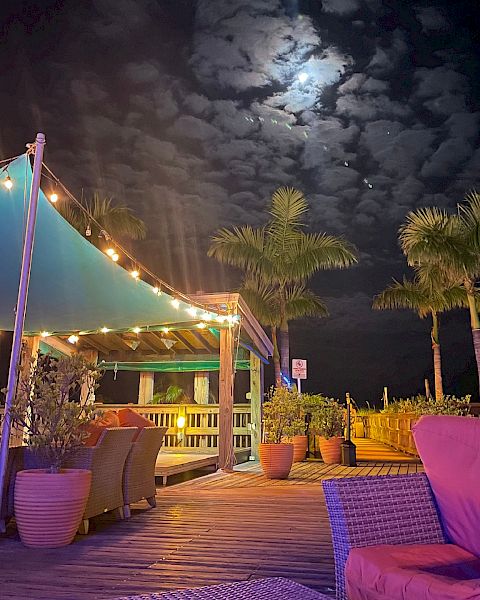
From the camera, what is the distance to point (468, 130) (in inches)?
883

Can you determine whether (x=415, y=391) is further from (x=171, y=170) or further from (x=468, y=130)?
(x=171, y=170)

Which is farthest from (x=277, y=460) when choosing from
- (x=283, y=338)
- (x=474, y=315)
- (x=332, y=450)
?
(x=474, y=315)

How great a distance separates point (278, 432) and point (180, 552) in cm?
484

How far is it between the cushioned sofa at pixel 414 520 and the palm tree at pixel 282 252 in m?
11.5

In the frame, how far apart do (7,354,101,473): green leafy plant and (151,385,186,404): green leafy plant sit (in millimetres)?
8180

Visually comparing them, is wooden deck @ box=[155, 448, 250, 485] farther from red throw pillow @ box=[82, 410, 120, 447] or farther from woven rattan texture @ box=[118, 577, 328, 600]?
woven rattan texture @ box=[118, 577, 328, 600]

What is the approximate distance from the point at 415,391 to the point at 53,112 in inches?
1010

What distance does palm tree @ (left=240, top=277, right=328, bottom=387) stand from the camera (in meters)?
14.7

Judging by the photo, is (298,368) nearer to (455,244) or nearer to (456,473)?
(455,244)

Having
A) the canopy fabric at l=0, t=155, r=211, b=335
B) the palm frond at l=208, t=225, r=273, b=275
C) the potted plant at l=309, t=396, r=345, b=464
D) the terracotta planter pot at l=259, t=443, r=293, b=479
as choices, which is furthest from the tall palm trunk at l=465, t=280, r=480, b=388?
the canopy fabric at l=0, t=155, r=211, b=335

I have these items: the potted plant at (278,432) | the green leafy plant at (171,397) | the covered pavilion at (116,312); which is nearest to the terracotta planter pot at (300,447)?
the covered pavilion at (116,312)

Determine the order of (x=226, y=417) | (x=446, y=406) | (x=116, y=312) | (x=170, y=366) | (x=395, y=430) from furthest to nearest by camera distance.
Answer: (x=395, y=430)
(x=170, y=366)
(x=446, y=406)
(x=226, y=417)
(x=116, y=312)

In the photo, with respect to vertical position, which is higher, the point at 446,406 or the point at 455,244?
the point at 455,244

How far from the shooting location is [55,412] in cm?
398
